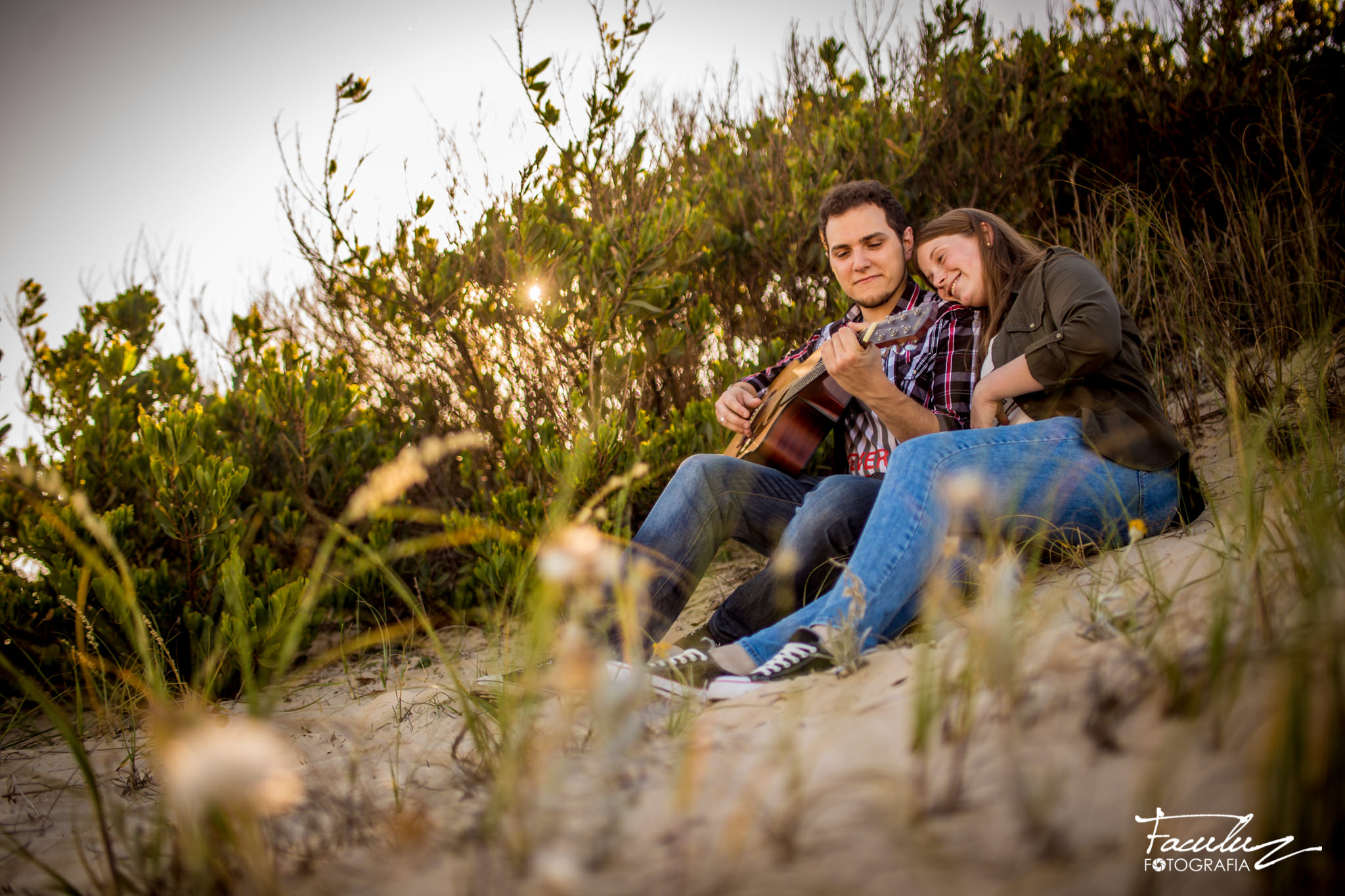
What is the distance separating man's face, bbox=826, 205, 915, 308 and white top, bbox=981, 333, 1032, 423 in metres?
0.65

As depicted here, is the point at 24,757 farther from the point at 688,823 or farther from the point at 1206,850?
the point at 1206,850

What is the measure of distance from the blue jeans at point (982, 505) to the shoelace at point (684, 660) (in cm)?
12

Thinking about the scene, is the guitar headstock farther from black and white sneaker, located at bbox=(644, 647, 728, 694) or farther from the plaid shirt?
black and white sneaker, located at bbox=(644, 647, 728, 694)

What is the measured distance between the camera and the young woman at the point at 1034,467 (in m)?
1.60

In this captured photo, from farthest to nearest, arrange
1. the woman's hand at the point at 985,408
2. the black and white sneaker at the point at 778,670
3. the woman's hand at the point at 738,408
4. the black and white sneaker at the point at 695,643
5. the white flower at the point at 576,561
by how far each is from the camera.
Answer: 1. the woman's hand at the point at 738,408
2. the woman's hand at the point at 985,408
3. the black and white sneaker at the point at 695,643
4. the black and white sneaker at the point at 778,670
5. the white flower at the point at 576,561

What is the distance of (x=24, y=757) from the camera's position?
2.03m

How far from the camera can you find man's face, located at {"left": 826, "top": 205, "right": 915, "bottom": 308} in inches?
107

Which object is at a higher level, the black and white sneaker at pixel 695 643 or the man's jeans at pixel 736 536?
the man's jeans at pixel 736 536

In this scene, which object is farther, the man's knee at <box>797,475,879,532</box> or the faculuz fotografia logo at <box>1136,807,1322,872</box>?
the man's knee at <box>797,475,879,532</box>

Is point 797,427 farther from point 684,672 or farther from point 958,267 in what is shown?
point 684,672

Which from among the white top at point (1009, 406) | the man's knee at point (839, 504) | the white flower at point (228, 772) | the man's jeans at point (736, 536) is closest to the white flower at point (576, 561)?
the white flower at point (228, 772)

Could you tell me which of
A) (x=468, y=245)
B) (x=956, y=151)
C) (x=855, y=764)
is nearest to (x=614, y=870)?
(x=855, y=764)

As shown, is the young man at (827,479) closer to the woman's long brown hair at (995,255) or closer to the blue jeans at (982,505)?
the woman's long brown hair at (995,255)

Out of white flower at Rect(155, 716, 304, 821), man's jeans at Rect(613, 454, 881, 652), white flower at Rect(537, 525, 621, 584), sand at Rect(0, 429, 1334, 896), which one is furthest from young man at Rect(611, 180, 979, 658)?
white flower at Rect(155, 716, 304, 821)
